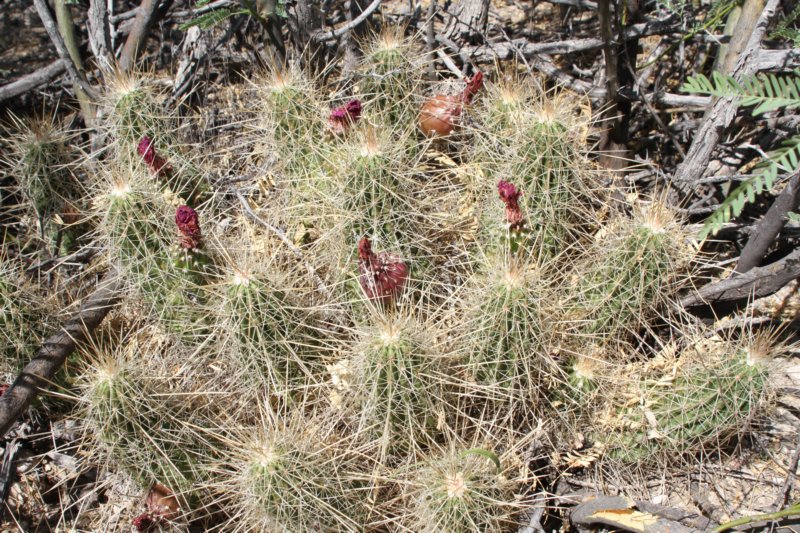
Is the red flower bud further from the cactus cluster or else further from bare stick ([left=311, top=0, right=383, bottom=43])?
bare stick ([left=311, top=0, right=383, bottom=43])

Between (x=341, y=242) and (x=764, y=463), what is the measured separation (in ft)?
4.84

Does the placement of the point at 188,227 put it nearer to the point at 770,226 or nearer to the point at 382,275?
the point at 382,275

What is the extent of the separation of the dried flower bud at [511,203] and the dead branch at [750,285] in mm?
727

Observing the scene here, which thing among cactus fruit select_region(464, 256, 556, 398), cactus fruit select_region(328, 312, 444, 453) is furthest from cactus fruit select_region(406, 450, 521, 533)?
cactus fruit select_region(464, 256, 556, 398)

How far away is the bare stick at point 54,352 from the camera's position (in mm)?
2211

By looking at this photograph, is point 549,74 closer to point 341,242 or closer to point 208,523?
point 341,242

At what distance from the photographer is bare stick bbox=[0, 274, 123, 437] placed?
7.25ft

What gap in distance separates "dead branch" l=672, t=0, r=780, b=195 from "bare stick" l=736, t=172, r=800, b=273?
32cm

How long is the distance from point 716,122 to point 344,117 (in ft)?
4.46

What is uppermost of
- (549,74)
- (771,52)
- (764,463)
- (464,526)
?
(771,52)

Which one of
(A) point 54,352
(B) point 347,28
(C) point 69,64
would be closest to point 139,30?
(C) point 69,64

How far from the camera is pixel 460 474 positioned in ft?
5.98

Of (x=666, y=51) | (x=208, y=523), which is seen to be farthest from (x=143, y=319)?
(x=666, y=51)

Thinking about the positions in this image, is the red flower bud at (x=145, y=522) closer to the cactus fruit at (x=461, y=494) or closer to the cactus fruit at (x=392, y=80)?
the cactus fruit at (x=461, y=494)
